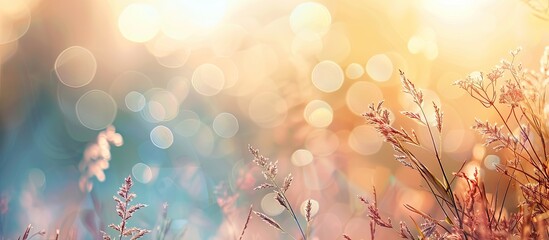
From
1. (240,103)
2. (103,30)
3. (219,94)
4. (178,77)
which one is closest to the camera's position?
(240,103)

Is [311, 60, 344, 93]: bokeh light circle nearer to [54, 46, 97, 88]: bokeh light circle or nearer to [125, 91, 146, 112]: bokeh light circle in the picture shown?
[125, 91, 146, 112]: bokeh light circle

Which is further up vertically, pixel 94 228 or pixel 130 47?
pixel 130 47

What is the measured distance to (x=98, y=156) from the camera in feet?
6.59

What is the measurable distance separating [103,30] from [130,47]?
4.34ft

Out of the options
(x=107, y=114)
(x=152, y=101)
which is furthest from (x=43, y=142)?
(x=152, y=101)

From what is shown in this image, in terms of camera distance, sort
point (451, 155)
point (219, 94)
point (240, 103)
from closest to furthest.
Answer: point (451, 155)
point (240, 103)
point (219, 94)

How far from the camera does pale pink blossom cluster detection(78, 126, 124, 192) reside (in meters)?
1.89

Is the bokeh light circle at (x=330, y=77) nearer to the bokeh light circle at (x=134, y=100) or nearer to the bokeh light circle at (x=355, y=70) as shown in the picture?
the bokeh light circle at (x=355, y=70)

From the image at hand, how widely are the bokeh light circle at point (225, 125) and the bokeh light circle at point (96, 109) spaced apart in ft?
7.62

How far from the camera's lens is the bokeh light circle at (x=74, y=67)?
11539 mm

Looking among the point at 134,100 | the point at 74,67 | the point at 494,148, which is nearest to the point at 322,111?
the point at 134,100

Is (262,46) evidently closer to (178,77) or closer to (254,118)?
(178,77)

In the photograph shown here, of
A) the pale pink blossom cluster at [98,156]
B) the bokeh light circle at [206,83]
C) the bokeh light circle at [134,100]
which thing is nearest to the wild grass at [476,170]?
the pale pink blossom cluster at [98,156]

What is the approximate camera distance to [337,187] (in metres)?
4.31
